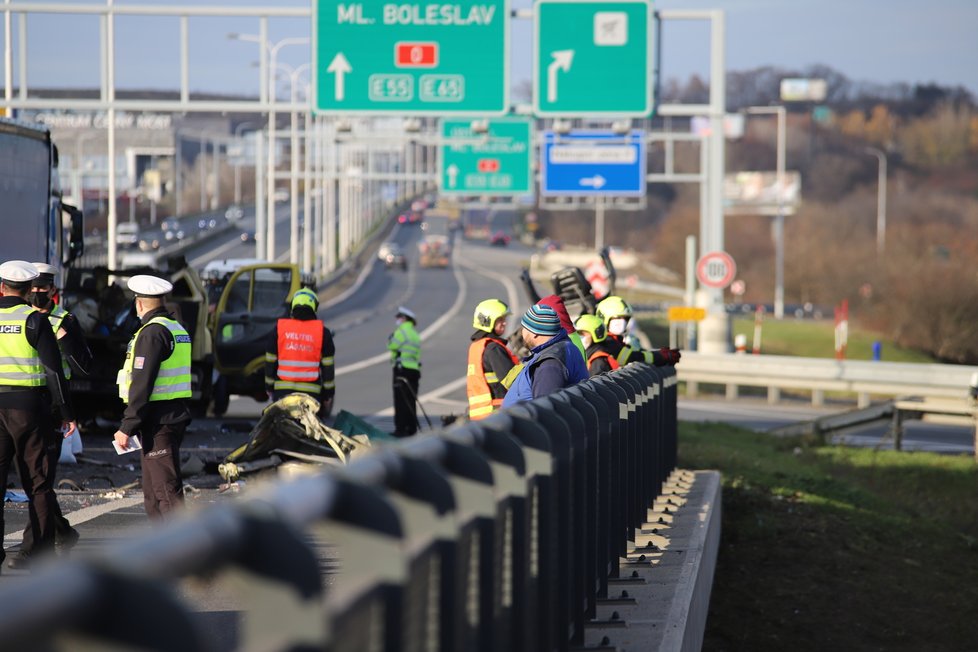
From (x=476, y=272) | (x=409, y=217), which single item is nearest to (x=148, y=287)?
(x=476, y=272)

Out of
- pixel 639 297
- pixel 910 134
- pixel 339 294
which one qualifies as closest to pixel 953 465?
pixel 339 294

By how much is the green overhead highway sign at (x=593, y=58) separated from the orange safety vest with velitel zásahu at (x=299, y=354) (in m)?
13.6

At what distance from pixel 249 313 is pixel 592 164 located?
65.9ft

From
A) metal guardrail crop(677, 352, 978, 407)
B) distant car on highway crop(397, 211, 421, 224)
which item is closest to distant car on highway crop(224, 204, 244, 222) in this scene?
distant car on highway crop(397, 211, 421, 224)

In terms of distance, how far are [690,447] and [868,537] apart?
16.5ft

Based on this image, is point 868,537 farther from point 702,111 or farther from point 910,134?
point 910,134

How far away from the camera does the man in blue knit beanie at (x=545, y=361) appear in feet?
27.7

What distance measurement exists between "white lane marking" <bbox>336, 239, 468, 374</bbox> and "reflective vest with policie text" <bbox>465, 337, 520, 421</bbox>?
2475 cm

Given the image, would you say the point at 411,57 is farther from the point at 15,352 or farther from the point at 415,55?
the point at 15,352

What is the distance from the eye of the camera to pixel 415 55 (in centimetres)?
2673

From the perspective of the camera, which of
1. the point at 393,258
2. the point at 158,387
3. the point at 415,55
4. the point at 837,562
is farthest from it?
the point at 393,258

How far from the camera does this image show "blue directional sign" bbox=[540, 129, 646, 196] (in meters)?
40.0

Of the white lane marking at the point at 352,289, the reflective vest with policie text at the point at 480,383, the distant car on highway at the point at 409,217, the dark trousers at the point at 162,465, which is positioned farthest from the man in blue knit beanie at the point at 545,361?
the distant car on highway at the point at 409,217

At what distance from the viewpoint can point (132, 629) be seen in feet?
7.37
